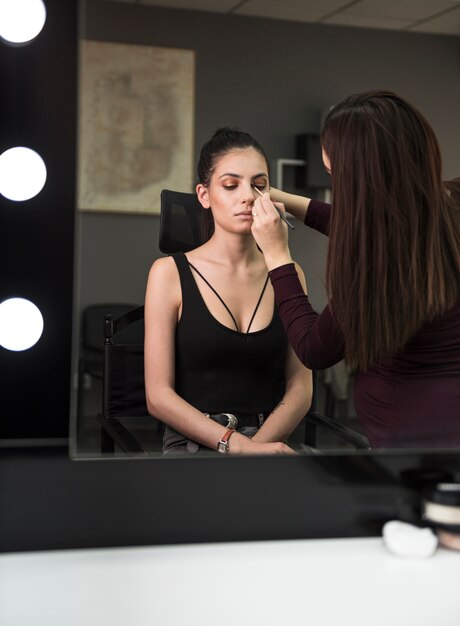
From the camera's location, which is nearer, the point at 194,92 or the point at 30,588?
the point at 30,588

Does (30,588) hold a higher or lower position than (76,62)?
lower

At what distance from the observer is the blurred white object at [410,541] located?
803 millimetres

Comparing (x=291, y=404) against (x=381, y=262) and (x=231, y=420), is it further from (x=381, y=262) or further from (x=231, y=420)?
(x=381, y=262)

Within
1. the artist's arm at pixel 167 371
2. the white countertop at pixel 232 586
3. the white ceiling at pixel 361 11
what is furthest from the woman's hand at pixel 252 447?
the white ceiling at pixel 361 11

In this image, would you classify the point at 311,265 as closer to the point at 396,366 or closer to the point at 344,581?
the point at 396,366

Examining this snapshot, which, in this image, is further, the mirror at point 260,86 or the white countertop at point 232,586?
the mirror at point 260,86

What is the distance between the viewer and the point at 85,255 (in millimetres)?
810

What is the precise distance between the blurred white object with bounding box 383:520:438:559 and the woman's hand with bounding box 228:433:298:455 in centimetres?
13

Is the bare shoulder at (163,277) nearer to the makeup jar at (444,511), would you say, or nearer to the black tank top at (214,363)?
the black tank top at (214,363)

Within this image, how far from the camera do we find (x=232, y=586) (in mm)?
739

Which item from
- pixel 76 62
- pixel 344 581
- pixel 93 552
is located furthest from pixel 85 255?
pixel 344 581

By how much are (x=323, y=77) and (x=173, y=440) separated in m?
0.44

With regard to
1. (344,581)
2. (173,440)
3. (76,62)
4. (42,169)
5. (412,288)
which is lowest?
(344,581)

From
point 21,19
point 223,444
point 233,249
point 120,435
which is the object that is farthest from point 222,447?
point 21,19
